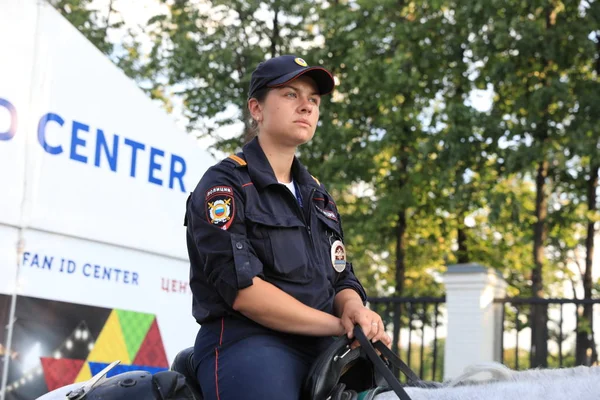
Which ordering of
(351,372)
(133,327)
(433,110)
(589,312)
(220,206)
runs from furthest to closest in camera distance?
(433,110)
(589,312)
(133,327)
(351,372)
(220,206)

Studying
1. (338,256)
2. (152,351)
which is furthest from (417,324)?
(338,256)

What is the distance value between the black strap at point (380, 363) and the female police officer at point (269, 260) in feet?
0.12

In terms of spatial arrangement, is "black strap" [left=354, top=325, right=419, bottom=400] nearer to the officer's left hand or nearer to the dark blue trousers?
the officer's left hand

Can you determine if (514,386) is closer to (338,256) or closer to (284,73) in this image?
(338,256)

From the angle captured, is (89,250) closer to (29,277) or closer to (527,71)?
(29,277)

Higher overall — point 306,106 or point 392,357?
point 306,106

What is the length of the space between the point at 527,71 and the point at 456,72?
54.0 inches

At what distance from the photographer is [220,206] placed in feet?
7.40

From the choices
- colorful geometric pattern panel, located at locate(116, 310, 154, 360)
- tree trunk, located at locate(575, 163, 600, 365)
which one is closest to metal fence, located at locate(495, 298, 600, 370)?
tree trunk, located at locate(575, 163, 600, 365)

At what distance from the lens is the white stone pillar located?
9.62 metres

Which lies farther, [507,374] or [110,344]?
[110,344]

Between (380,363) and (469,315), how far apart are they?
7876mm

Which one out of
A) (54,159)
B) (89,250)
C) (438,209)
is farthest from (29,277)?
(438,209)

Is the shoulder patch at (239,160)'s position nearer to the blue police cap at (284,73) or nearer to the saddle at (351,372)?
the blue police cap at (284,73)
